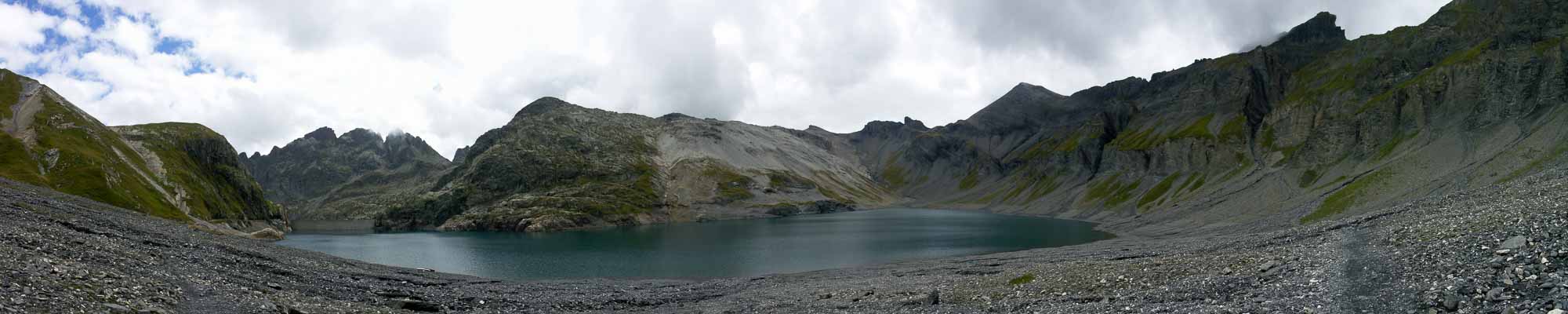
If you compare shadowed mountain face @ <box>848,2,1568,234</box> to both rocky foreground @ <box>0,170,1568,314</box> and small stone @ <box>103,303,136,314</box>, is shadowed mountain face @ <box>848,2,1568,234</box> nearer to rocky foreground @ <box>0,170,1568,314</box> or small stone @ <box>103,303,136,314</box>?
rocky foreground @ <box>0,170,1568,314</box>

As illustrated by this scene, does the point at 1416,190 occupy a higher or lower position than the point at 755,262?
higher

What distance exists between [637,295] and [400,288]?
18.2m

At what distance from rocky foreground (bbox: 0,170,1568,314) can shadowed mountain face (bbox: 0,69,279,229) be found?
41.0m

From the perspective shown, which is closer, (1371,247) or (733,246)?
(1371,247)

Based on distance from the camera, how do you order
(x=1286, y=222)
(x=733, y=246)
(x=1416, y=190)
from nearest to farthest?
(x=1416, y=190)
(x=1286, y=222)
(x=733, y=246)

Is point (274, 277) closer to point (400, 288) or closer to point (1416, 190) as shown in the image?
→ point (400, 288)

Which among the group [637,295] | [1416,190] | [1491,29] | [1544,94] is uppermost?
[1491,29]

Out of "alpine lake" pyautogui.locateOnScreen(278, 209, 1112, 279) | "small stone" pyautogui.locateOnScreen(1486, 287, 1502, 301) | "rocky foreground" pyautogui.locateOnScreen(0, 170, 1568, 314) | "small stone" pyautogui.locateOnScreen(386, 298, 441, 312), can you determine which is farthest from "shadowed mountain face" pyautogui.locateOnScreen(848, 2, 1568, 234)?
"small stone" pyautogui.locateOnScreen(386, 298, 441, 312)

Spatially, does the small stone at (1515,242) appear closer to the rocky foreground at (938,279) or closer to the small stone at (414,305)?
the rocky foreground at (938,279)

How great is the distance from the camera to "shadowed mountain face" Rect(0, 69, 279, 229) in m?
104

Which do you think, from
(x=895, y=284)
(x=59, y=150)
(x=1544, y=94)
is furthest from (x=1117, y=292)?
(x=59, y=150)

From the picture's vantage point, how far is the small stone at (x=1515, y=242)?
81.7 feet

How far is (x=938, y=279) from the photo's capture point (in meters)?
57.5

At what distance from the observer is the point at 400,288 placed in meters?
55.5
